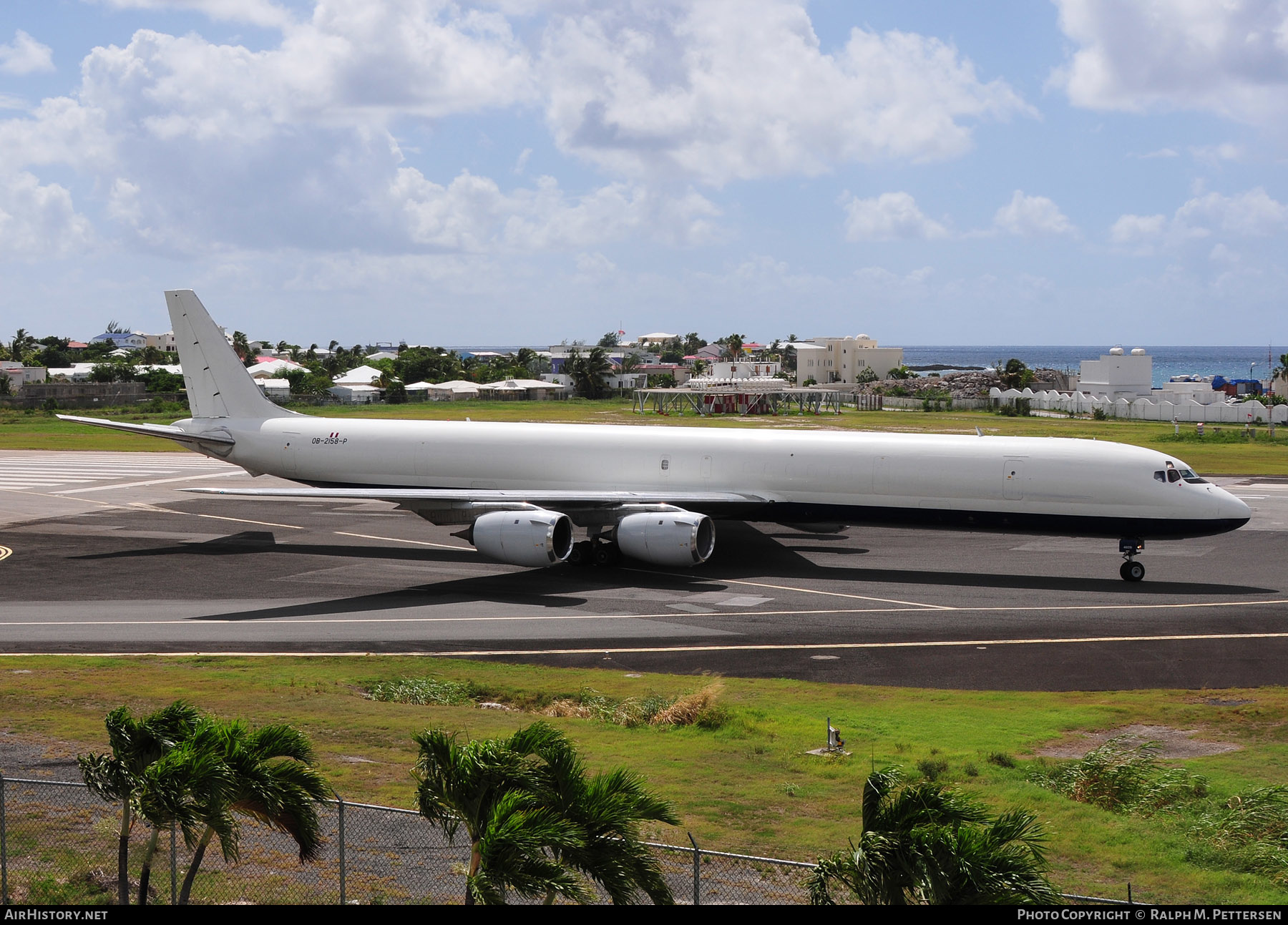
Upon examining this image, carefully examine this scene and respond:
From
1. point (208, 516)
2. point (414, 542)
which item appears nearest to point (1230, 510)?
point (414, 542)

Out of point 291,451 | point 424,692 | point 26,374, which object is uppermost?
point 26,374

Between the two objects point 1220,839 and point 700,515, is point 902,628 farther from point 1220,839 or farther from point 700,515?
point 1220,839

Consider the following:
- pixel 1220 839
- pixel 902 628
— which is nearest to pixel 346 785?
pixel 1220 839

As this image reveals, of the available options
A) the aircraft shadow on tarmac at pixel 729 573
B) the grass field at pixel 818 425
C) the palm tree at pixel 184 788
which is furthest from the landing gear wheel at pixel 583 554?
the grass field at pixel 818 425

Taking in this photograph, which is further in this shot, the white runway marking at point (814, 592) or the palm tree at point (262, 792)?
the white runway marking at point (814, 592)

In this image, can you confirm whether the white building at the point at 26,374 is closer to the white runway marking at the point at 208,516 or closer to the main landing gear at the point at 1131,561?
the white runway marking at the point at 208,516

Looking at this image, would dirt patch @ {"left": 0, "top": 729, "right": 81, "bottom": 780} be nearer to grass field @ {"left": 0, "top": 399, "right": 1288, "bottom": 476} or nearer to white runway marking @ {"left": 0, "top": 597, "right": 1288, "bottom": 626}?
white runway marking @ {"left": 0, "top": 597, "right": 1288, "bottom": 626}

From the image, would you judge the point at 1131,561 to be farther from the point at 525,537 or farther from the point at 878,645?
the point at 525,537
